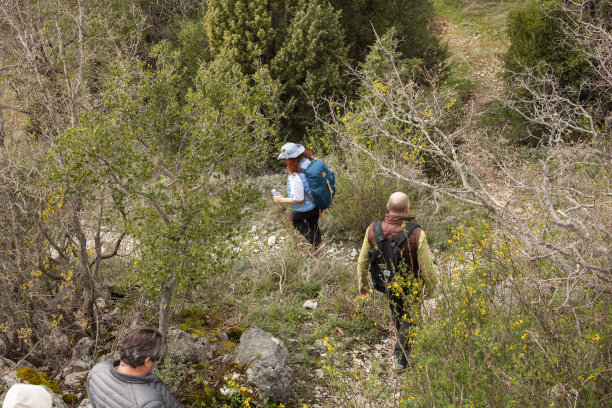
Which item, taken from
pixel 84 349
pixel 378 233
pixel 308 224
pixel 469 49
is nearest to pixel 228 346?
pixel 84 349

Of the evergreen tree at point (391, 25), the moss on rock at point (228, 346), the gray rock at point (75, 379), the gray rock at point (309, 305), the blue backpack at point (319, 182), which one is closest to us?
the gray rock at point (75, 379)

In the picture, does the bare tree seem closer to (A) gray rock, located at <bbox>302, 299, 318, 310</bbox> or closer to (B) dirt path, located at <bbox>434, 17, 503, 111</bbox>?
(A) gray rock, located at <bbox>302, 299, 318, 310</bbox>

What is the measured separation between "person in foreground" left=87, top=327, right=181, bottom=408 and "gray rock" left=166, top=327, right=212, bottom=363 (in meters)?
1.34

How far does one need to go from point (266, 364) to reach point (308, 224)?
2.37 meters

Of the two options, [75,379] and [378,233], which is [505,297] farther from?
[75,379]

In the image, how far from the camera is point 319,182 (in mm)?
5488

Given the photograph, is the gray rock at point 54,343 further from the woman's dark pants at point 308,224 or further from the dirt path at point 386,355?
the woman's dark pants at point 308,224

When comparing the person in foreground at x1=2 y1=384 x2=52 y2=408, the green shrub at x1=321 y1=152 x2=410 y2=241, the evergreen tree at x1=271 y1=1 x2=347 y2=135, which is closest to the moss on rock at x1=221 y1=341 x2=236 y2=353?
the person in foreground at x1=2 y1=384 x2=52 y2=408

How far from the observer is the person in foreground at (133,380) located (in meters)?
2.49

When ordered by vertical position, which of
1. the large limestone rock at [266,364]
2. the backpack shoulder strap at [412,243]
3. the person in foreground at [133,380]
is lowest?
the large limestone rock at [266,364]

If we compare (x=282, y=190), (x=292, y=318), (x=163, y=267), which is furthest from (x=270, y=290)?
(x=282, y=190)

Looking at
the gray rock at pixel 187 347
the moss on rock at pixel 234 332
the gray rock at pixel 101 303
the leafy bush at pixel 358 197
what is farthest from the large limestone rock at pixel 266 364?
the leafy bush at pixel 358 197

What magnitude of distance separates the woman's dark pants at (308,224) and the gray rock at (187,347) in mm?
2060

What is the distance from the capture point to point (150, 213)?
3613 millimetres
